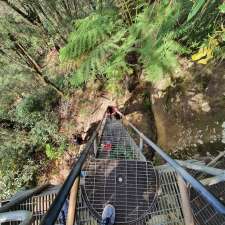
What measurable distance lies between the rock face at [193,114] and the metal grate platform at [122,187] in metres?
1.99

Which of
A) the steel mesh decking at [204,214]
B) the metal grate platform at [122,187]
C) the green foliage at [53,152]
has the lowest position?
the steel mesh decking at [204,214]

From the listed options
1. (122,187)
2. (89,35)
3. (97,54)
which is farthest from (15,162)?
(122,187)

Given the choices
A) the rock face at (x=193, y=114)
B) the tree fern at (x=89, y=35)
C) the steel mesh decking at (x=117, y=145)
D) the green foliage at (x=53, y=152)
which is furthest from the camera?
the green foliage at (x=53, y=152)

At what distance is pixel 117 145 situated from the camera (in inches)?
180

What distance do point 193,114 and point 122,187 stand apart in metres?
2.76

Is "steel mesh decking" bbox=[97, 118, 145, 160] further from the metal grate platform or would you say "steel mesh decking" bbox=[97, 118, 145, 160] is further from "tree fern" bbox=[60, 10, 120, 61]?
"tree fern" bbox=[60, 10, 120, 61]

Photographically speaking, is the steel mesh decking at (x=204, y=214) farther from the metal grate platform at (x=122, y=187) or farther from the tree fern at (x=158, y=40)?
the tree fern at (x=158, y=40)

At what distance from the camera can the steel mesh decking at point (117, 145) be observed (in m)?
4.21

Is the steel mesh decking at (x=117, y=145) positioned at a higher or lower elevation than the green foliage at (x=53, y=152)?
lower

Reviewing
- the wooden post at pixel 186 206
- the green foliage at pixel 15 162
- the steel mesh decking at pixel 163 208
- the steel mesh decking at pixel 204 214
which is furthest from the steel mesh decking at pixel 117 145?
the green foliage at pixel 15 162

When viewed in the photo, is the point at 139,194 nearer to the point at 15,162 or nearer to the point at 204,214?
the point at 204,214

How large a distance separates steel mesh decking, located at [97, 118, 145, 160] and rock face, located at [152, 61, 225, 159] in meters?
1.01

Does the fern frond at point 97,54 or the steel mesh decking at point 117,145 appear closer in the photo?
the steel mesh decking at point 117,145

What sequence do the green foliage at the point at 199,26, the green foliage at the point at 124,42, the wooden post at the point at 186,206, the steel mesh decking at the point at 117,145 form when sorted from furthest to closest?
the green foliage at the point at 124,42
the green foliage at the point at 199,26
the steel mesh decking at the point at 117,145
the wooden post at the point at 186,206
